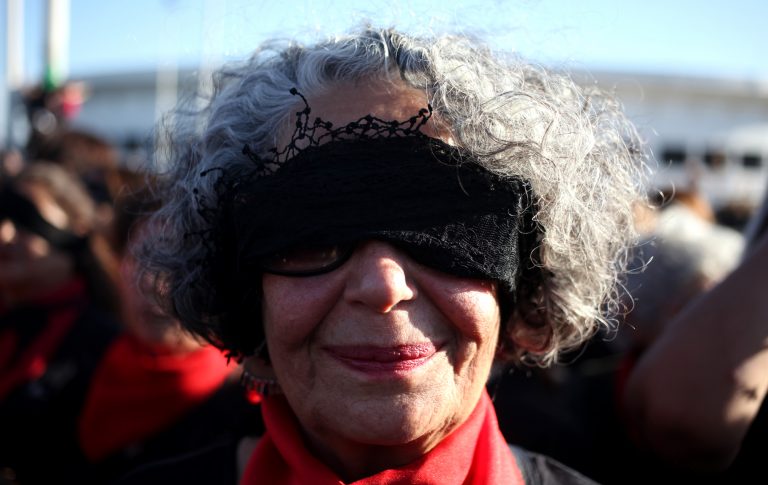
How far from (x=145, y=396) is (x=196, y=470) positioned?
142 centimetres

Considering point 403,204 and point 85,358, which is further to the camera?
point 85,358

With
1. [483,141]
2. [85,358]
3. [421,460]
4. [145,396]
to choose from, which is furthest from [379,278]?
[85,358]

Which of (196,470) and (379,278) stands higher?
(379,278)

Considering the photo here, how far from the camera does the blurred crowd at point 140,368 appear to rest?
238 centimetres

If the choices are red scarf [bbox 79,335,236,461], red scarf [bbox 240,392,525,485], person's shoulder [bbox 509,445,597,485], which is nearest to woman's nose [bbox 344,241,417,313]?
red scarf [bbox 240,392,525,485]

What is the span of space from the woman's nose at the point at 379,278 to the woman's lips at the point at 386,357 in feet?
0.32

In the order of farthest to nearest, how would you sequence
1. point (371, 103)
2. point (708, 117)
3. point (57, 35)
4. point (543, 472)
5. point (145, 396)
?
point (708, 117), point (57, 35), point (145, 396), point (543, 472), point (371, 103)

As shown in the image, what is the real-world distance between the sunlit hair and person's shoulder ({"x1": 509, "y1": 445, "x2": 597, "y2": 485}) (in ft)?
0.93

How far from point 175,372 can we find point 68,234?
4.64ft

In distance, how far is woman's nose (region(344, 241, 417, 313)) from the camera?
1.45m

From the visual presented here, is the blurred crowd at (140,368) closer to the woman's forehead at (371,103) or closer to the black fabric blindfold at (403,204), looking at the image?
the black fabric blindfold at (403,204)

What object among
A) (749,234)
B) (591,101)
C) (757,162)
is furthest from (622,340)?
(757,162)

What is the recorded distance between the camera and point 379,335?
1.50m

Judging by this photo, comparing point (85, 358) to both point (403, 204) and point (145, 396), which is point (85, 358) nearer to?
point (145, 396)
